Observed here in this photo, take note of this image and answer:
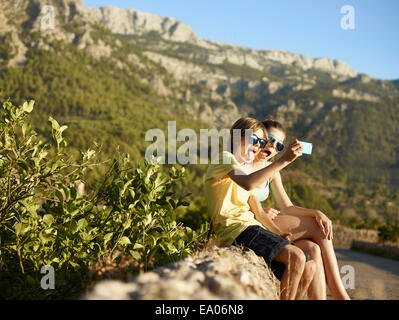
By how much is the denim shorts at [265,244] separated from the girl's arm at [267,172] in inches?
13.7

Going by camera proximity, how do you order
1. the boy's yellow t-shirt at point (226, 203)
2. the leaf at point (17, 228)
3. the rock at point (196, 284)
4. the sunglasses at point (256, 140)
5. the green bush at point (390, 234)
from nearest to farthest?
the rock at point (196, 284)
the leaf at point (17, 228)
the boy's yellow t-shirt at point (226, 203)
the sunglasses at point (256, 140)
the green bush at point (390, 234)

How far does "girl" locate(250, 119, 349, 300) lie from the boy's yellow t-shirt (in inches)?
8.5

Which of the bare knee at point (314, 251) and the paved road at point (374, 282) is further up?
the bare knee at point (314, 251)

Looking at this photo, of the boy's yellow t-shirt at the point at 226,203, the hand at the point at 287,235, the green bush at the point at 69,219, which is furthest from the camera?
the hand at the point at 287,235

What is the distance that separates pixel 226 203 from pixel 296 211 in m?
0.78

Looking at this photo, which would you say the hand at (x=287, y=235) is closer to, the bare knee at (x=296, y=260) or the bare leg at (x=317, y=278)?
the bare leg at (x=317, y=278)

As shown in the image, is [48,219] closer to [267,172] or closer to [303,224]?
[267,172]

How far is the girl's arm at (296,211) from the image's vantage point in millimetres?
3211

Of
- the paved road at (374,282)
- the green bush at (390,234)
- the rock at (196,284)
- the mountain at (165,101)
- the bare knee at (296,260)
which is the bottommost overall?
the green bush at (390,234)

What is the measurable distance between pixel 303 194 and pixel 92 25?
89.9 metres

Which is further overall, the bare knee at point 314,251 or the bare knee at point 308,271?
the bare knee at point 314,251

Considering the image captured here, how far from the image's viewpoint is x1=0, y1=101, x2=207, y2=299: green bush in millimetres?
2482

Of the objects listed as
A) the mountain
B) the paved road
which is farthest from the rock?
the mountain

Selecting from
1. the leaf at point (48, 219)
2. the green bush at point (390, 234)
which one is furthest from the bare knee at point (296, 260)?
the green bush at point (390, 234)
